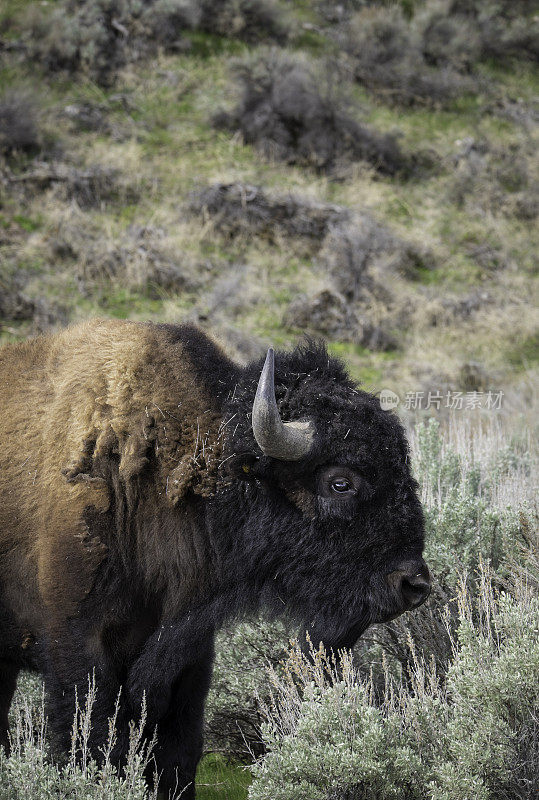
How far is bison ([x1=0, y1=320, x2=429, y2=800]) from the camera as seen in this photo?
351 centimetres

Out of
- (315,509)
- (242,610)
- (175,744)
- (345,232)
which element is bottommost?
(345,232)

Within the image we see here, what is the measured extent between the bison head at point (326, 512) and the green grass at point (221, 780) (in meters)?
1.33

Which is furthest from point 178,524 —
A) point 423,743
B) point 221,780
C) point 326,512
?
point 221,780

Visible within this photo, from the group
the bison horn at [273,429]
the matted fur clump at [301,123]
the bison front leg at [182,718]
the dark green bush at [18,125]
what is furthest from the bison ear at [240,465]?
the matted fur clump at [301,123]

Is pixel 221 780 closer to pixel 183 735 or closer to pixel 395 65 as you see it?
pixel 183 735

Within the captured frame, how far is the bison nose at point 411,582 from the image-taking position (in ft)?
11.6

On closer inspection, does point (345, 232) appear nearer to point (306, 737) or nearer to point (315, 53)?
point (315, 53)

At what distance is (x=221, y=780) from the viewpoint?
→ 456 cm

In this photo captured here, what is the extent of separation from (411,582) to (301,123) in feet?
53.2

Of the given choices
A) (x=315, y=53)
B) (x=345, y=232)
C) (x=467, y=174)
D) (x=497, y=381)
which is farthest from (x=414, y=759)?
(x=315, y=53)

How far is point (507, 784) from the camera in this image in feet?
10.2

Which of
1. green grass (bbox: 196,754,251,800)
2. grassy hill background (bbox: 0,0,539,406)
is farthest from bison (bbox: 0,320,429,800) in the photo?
A: grassy hill background (bbox: 0,0,539,406)

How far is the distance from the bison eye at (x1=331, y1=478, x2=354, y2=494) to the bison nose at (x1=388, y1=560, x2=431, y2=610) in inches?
17.7

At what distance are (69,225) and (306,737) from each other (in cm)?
1201
